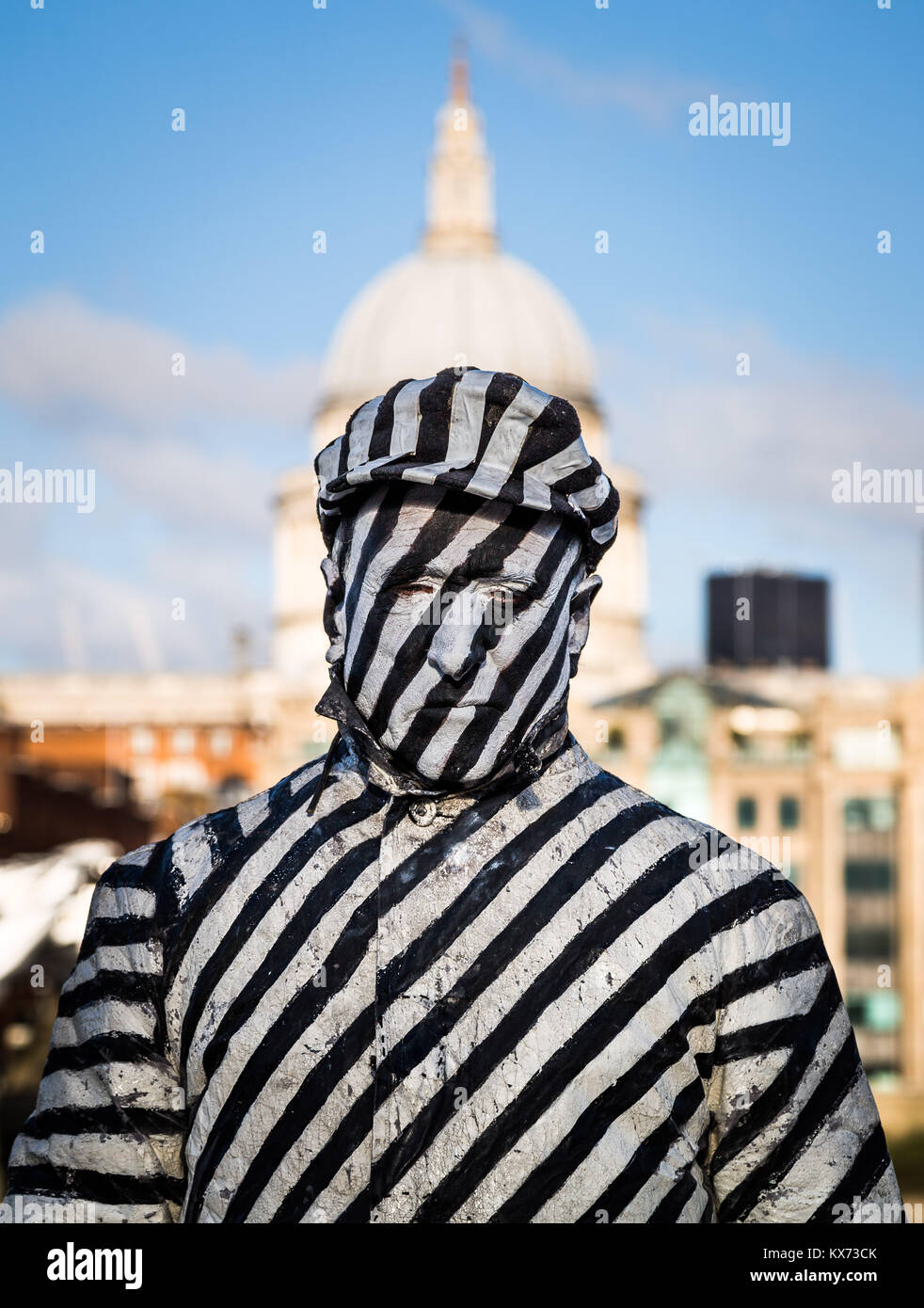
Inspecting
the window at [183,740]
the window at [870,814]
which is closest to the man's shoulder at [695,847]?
the window at [870,814]

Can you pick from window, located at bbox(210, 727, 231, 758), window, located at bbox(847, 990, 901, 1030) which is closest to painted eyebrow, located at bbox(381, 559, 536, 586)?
window, located at bbox(847, 990, 901, 1030)

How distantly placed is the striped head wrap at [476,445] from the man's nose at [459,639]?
0.20 meters

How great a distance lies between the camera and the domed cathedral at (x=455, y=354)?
7150 cm

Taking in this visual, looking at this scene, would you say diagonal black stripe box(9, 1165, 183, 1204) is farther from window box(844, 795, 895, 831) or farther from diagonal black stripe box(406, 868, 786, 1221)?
window box(844, 795, 895, 831)

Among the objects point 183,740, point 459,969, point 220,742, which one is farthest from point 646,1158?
point 183,740

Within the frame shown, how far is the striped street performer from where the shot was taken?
3.26m

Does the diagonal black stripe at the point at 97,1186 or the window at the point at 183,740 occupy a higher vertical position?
the diagonal black stripe at the point at 97,1186

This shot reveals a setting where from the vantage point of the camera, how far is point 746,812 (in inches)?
2178

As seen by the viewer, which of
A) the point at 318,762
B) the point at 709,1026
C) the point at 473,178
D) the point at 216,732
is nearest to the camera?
the point at 709,1026

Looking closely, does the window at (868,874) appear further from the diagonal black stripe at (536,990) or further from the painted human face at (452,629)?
the painted human face at (452,629)

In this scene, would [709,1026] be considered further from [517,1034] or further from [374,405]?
[374,405]

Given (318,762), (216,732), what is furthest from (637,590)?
(318,762)
